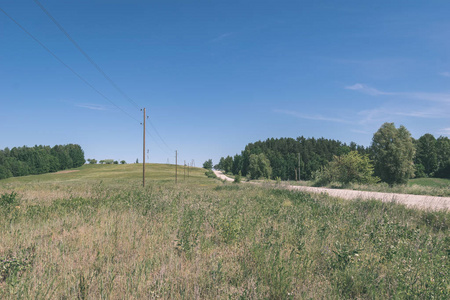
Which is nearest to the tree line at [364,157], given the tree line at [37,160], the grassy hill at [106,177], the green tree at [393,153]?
the green tree at [393,153]

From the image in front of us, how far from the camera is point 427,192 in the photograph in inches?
765

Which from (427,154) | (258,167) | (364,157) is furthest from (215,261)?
(427,154)

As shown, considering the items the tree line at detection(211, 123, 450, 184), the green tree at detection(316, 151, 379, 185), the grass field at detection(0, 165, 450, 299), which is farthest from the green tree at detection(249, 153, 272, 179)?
the grass field at detection(0, 165, 450, 299)

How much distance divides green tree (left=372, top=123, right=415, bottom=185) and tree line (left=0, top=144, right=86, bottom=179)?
4821 inches

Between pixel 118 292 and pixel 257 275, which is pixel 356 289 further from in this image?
pixel 118 292

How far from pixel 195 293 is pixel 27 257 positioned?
3358 millimetres

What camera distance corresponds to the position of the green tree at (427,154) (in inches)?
3410

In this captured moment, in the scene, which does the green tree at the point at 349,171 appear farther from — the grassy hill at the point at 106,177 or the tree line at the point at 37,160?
the tree line at the point at 37,160

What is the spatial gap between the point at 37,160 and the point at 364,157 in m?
128

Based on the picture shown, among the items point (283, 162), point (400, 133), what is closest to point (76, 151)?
point (283, 162)

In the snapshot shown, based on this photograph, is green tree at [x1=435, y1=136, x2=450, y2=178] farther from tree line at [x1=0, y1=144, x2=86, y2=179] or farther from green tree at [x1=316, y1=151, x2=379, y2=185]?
tree line at [x1=0, y1=144, x2=86, y2=179]

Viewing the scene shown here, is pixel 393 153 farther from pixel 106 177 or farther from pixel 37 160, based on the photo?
pixel 37 160

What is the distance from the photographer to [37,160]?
104375 mm

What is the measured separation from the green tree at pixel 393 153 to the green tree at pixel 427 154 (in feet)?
201
